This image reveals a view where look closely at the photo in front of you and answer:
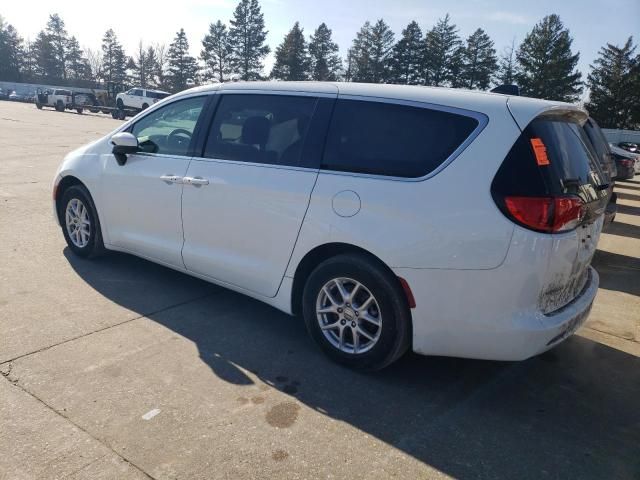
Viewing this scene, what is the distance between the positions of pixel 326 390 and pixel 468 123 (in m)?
1.79

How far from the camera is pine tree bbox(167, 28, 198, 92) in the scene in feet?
277

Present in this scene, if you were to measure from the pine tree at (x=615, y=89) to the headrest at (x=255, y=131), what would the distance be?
62.6m

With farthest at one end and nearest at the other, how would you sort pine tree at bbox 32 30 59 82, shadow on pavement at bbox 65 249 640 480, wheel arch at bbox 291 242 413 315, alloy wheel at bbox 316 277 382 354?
pine tree at bbox 32 30 59 82 < alloy wheel at bbox 316 277 382 354 < wheel arch at bbox 291 242 413 315 < shadow on pavement at bbox 65 249 640 480

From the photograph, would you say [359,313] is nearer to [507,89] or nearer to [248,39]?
[507,89]

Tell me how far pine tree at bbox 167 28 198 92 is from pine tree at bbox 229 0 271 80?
908 cm

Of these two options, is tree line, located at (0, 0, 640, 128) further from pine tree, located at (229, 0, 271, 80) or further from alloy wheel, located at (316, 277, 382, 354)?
alloy wheel, located at (316, 277, 382, 354)

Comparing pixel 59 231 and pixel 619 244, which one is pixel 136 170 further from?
pixel 619 244

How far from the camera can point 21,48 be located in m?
90.9

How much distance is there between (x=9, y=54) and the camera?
87.8 m

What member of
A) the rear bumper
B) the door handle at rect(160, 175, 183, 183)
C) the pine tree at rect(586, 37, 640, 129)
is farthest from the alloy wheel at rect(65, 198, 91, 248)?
the pine tree at rect(586, 37, 640, 129)

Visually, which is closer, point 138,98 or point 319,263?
point 319,263

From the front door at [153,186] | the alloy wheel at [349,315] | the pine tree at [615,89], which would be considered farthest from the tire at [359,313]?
the pine tree at [615,89]

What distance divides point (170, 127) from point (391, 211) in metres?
2.36

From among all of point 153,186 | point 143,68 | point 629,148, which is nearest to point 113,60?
point 143,68
